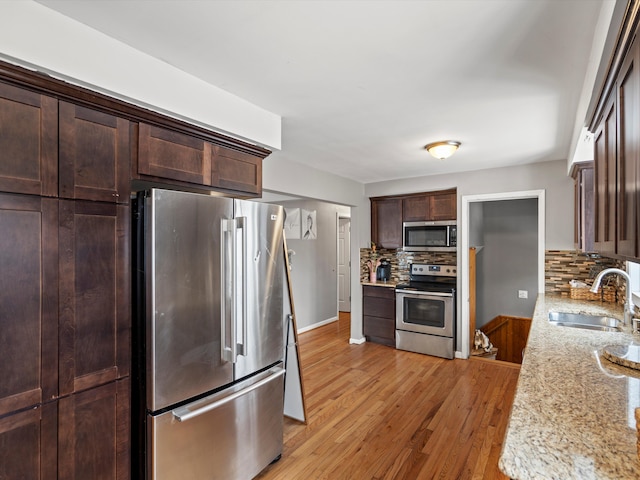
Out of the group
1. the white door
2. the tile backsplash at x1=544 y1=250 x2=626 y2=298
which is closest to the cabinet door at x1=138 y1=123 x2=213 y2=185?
the tile backsplash at x1=544 y1=250 x2=626 y2=298

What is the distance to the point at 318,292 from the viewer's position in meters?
6.24

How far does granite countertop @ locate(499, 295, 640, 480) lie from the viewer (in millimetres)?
922

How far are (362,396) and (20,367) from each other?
2.73 metres

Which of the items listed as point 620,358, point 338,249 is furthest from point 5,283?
→ point 338,249

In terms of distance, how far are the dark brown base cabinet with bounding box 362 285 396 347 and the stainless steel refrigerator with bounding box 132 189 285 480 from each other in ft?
9.22

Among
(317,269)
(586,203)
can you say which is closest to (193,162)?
(586,203)

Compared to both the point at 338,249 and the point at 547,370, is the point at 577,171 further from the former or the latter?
the point at 338,249

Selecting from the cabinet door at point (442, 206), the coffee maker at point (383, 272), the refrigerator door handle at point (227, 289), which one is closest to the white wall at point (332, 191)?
the coffee maker at point (383, 272)

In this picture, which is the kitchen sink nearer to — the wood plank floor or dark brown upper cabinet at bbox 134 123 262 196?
the wood plank floor

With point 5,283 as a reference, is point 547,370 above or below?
below

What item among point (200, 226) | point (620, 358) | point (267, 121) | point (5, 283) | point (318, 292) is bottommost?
point (318, 292)

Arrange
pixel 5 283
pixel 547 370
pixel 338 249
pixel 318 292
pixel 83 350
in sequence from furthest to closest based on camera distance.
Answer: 1. pixel 338 249
2. pixel 318 292
3. pixel 547 370
4. pixel 83 350
5. pixel 5 283

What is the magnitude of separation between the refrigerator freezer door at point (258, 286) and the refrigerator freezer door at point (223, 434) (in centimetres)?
15

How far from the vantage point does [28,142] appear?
132 cm
